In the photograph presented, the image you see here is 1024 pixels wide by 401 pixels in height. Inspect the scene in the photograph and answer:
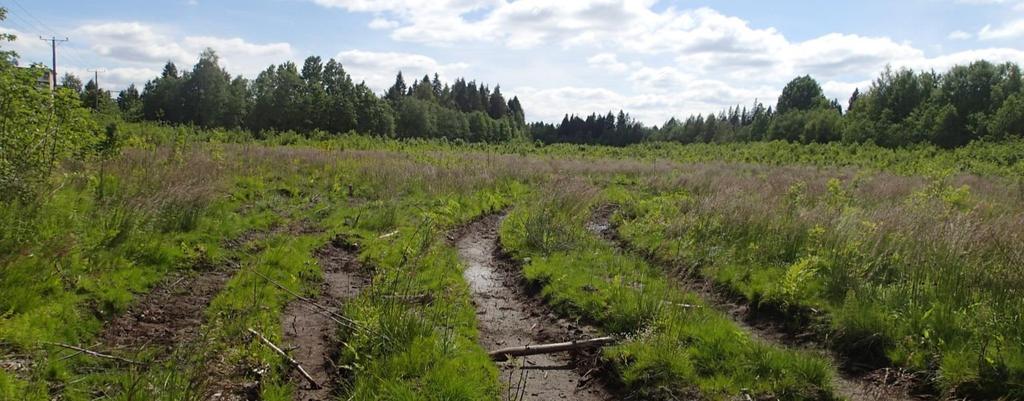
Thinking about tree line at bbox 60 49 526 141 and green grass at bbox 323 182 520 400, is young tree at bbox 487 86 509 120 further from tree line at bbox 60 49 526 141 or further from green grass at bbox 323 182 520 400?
green grass at bbox 323 182 520 400

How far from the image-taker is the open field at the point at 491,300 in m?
4.76

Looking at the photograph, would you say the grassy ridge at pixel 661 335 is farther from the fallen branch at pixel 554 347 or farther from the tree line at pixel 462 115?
the tree line at pixel 462 115

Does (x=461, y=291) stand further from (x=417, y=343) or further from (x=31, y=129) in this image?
(x=31, y=129)

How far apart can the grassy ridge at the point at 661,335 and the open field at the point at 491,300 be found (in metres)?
0.03

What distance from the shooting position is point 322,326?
616 centimetres

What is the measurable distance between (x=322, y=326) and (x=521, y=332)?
2304 millimetres

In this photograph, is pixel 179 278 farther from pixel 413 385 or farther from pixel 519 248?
pixel 519 248

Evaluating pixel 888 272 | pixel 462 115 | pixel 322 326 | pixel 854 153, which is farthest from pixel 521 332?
pixel 462 115

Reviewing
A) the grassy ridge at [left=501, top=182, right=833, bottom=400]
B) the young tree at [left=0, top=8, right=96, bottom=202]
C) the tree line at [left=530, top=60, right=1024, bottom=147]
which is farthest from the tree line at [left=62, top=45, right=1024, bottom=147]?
the grassy ridge at [left=501, top=182, right=833, bottom=400]

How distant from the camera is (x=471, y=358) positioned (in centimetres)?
532

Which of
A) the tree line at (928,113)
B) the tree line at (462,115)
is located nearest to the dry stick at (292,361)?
the tree line at (462,115)

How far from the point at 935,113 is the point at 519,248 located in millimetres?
48688

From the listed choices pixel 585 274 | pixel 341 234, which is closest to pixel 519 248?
pixel 585 274

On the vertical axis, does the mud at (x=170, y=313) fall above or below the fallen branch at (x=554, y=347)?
above
